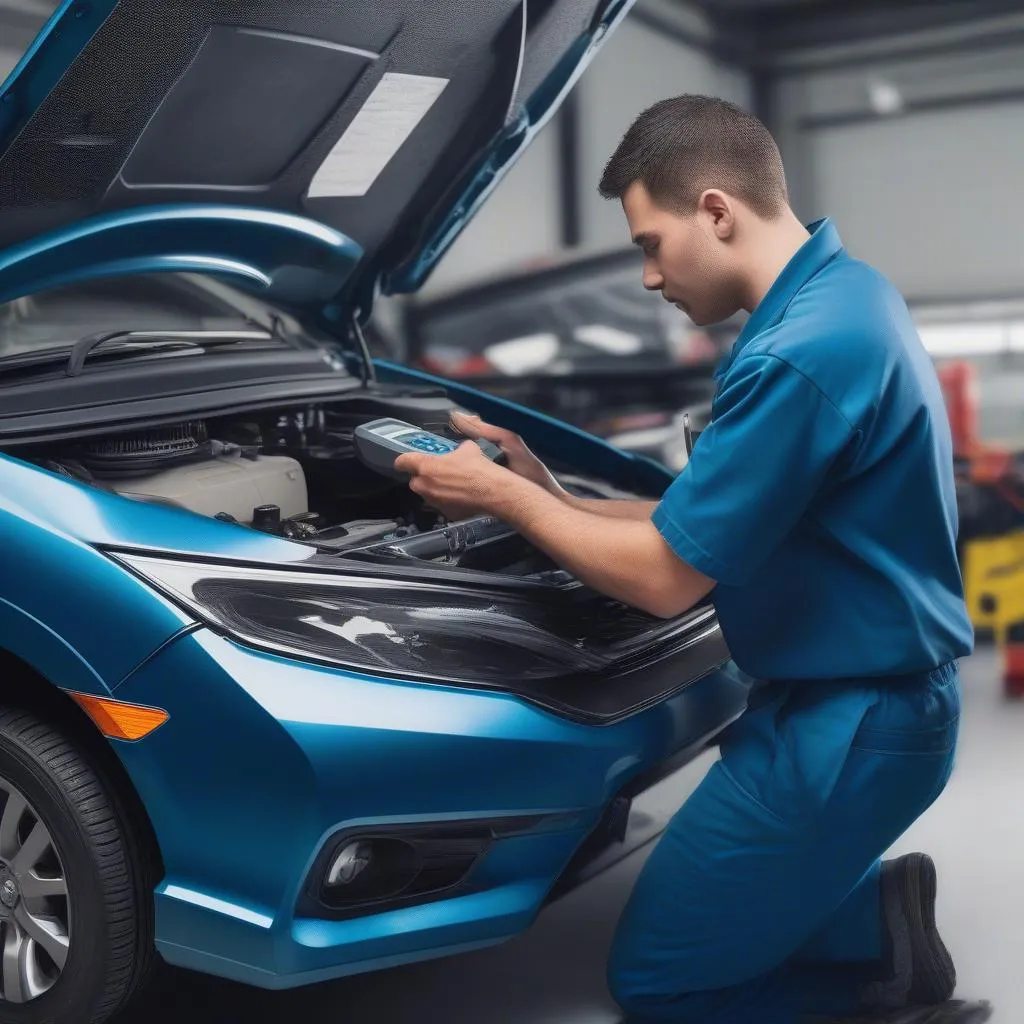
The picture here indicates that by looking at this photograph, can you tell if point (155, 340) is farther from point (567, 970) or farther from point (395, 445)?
point (567, 970)

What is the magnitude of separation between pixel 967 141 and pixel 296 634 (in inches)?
487

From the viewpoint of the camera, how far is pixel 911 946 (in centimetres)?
188

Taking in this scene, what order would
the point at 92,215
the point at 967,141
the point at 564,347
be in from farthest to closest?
the point at 967,141 < the point at 564,347 < the point at 92,215

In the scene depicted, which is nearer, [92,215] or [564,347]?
[92,215]

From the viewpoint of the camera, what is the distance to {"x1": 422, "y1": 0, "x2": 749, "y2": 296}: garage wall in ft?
29.2

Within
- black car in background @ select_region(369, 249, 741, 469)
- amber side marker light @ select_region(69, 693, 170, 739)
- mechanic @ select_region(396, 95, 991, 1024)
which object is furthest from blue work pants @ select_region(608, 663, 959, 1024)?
black car in background @ select_region(369, 249, 741, 469)

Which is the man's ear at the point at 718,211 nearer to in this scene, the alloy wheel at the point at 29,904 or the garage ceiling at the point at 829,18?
the alloy wheel at the point at 29,904

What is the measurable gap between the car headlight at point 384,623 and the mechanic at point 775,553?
0.12 meters

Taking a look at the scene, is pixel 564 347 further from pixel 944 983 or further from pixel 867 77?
Answer: pixel 867 77

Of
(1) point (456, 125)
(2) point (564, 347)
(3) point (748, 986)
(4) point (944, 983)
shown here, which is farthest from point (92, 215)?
(2) point (564, 347)

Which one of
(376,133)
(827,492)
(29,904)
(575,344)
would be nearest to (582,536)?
(827,492)

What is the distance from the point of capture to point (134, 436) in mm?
2070

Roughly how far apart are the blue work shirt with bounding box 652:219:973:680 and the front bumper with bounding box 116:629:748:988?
0.98 ft

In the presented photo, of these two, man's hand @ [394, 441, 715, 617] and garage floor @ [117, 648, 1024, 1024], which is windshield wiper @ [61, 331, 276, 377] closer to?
man's hand @ [394, 441, 715, 617]
